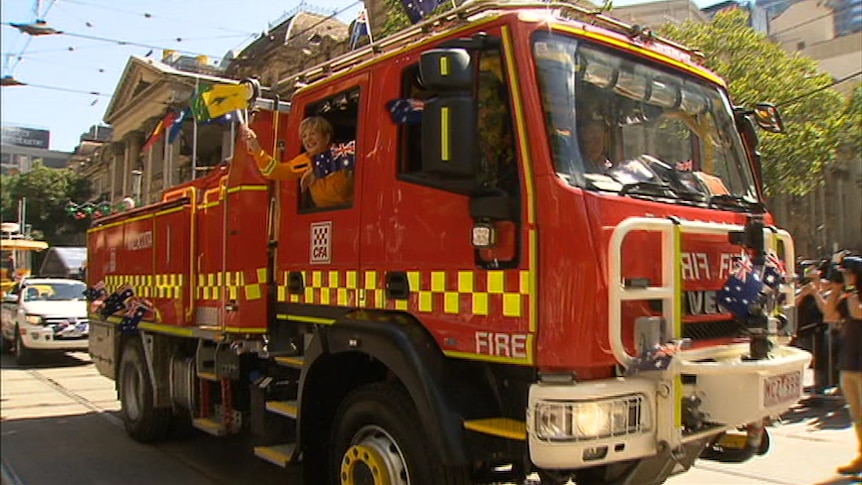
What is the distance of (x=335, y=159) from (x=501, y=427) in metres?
2.04

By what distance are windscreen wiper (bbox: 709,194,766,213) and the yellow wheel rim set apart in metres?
→ 2.21

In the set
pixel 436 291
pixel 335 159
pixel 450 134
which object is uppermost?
pixel 335 159

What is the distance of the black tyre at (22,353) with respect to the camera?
13.9 m

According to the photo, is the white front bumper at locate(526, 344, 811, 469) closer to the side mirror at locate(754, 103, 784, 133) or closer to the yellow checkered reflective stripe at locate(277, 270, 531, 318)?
the yellow checkered reflective stripe at locate(277, 270, 531, 318)

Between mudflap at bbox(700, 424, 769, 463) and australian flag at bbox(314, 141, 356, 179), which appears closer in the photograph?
mudflap at bbox(700, 424, 769, 463)

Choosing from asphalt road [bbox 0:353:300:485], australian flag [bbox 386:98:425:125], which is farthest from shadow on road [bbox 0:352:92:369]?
australian flag [bbox 386:98:425:125]

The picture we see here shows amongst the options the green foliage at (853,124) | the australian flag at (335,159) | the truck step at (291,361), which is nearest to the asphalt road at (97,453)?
the truck step at (291,361)

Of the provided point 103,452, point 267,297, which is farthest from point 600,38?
point 103,452

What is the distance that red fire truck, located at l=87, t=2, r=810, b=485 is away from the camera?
9.95 feet

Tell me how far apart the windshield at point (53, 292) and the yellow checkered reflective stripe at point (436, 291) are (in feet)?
41.5

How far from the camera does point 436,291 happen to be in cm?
355

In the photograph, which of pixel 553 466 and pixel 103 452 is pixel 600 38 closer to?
pixel 553 466

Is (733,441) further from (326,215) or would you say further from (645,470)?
(326,215)

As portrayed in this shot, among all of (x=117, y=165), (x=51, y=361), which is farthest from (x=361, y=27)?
(x=117, y=165)
